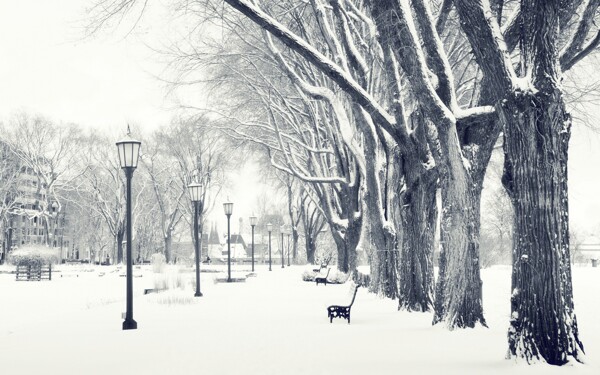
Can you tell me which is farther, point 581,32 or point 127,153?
point 127,153

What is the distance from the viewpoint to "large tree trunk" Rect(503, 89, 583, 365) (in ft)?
22.2

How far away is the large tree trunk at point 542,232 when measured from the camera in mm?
6758

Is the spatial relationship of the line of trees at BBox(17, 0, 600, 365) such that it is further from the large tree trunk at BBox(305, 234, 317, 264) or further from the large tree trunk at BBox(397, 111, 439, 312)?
the large tree trunk at BBox(305, 234, 317, 264)

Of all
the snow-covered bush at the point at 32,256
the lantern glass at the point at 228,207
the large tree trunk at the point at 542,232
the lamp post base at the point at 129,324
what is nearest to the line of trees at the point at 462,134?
the large tree trunk at the point at 542,232

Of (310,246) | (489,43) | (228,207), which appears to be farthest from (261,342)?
(310,246)

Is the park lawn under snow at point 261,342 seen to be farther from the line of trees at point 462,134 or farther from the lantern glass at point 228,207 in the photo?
the lantern glass at point 228,207

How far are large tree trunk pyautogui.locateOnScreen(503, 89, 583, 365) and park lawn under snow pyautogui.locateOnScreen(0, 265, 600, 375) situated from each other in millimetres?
307

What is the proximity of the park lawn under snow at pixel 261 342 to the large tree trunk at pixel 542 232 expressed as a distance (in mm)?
307

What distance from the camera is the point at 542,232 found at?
6.91m

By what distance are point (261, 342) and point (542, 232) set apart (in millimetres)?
4547

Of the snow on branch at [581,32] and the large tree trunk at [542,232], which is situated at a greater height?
the snow on branch at [581,32]

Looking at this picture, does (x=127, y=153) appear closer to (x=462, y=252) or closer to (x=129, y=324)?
(x=129, y=324)

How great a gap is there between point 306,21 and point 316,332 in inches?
442

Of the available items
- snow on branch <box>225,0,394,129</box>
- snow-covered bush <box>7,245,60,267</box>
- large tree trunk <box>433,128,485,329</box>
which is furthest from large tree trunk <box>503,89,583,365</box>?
snow-covered bush <box>7,245,60,267</box>
